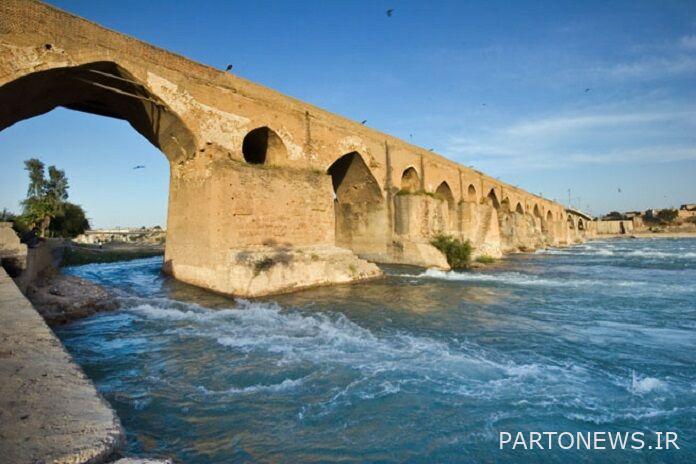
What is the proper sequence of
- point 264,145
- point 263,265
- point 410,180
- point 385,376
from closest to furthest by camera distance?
1. point 385,376
2. point 263,265
3. point 264,145
4. point 410,180

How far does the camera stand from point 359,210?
56.7 feet

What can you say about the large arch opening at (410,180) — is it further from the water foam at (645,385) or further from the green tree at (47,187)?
the green tree at (47,187)

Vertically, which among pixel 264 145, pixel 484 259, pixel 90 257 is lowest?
pixel 484 259

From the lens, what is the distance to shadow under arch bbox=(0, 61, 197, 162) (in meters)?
7.74

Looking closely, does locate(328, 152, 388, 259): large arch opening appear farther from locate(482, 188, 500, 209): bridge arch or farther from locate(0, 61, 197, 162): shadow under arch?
locate(482, 188, 500, 209): bridge arch

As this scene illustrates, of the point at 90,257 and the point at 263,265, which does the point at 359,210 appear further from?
the point at 90,257

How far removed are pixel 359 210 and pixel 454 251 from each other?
4.53 m

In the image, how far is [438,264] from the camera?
1612cm

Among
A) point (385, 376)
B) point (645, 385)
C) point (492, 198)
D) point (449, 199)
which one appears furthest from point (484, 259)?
point (385, 376)

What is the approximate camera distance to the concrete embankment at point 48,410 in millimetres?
1511

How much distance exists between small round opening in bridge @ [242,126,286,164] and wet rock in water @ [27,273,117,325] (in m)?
5.85

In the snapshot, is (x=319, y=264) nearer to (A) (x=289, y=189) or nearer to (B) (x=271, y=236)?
(B) (x=271, y=236)

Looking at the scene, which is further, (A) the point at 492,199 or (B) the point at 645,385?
(A) the point at 492,199

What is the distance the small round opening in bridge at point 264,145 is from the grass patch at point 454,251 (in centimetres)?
808
